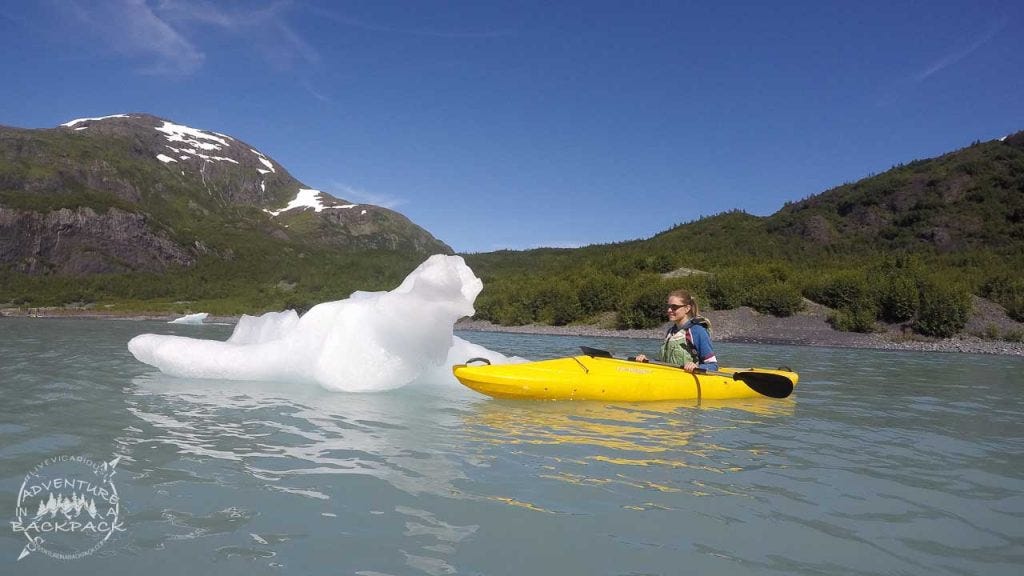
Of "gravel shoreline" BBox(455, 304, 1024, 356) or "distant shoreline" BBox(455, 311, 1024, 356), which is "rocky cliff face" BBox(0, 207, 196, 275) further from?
"distant shoreline" BBox(455, 311, 1024, 356)

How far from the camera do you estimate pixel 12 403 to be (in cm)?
757

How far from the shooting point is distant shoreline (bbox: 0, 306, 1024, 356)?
25.8 meters

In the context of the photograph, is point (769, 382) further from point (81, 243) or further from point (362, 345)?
point (81, 243)

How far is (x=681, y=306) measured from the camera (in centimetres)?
966

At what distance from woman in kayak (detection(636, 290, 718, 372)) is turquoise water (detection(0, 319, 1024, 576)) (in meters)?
0.87

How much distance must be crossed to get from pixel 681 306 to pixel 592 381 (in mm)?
2028

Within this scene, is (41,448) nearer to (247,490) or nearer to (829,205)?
(247,490)

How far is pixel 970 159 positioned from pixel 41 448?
72.3m

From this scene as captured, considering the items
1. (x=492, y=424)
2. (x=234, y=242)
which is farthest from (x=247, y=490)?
(x=234, y=242)

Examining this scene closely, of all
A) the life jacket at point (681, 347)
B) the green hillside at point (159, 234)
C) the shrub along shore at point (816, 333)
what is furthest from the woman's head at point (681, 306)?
the green hillside at point (159, 234)

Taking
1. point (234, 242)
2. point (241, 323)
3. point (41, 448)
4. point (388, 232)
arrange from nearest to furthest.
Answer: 1. point (41, 448)
2. point (241, 323)
3. point (234, 242)
4. point (388, 232)

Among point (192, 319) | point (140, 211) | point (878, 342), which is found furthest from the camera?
point (140, 211)

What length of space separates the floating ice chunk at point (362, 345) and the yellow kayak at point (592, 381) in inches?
28.7

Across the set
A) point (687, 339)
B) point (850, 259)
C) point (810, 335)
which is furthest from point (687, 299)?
point (850, 259)
